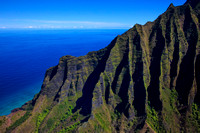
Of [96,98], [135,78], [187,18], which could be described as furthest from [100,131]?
[187,18]

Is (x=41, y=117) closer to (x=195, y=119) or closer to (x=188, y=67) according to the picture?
(x=195, y=119)

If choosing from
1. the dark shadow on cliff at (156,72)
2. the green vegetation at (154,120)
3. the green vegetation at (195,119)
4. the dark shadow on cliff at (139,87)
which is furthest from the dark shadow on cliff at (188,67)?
the dark shadow on cliff at (139,87)

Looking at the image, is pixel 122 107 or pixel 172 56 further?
pixel 172 56

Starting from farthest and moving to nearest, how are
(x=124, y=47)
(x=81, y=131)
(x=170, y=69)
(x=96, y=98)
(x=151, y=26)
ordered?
1. (x=151, y=26)
2. (x=124, y=47)
3. (x=170, y=69)
4. (x=96, y=98)
5. (x=81, y=131)

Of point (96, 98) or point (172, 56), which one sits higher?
point (172, 56)

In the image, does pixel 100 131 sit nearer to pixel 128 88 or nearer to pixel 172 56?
pixel 128 88

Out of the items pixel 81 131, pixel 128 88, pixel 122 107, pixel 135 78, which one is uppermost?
pixel 135 78

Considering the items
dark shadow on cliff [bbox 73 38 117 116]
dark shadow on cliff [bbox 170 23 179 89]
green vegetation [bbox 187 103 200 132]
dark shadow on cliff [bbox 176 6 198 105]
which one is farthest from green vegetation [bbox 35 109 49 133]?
green vegetation [bbox 187 103 200 132]

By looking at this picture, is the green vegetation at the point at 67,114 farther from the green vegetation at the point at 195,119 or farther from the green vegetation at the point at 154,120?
the green vegetation at the point at 195,119
